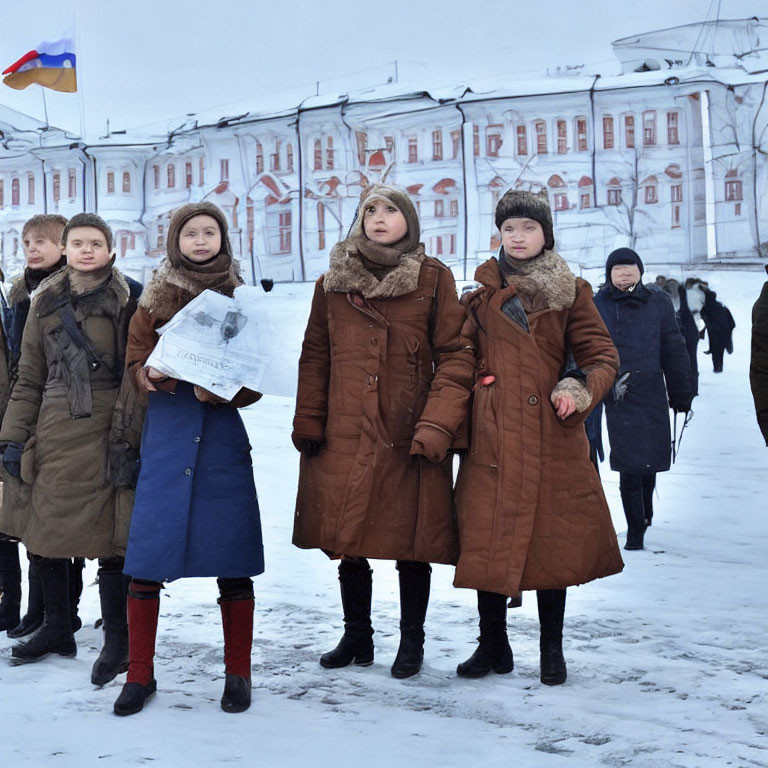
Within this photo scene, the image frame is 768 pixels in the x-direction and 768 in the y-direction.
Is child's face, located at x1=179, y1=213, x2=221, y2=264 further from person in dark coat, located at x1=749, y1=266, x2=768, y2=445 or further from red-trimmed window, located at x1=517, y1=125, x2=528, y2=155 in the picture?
red-trimmed window, located at x1=517, y1=125, x2=528, y2=155

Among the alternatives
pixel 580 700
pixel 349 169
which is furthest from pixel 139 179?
pixel 580 700

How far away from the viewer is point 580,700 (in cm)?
260

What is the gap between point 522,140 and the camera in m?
10.8

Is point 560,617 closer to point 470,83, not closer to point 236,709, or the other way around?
point 236,709

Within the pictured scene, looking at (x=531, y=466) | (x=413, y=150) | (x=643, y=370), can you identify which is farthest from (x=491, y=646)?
(x=413, y=150)

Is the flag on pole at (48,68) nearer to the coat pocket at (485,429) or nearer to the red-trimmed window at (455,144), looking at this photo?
the red-trimmed window at (455,144)

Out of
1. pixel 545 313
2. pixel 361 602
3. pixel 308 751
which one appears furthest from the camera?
pixel 361 602

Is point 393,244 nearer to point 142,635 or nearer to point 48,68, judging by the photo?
point 142,635

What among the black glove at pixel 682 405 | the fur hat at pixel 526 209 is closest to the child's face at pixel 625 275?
the black glove at pixel 682 405

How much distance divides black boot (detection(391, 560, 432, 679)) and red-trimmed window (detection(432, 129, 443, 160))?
28.9 ft

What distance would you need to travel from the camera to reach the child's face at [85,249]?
290 cm

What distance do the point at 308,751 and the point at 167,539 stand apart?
60cm

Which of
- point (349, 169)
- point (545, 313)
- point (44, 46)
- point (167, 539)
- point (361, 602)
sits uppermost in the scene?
point (44, 46)

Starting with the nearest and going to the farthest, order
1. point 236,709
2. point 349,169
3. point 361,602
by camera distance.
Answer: point 236,709, point 361,602, point 349,169
